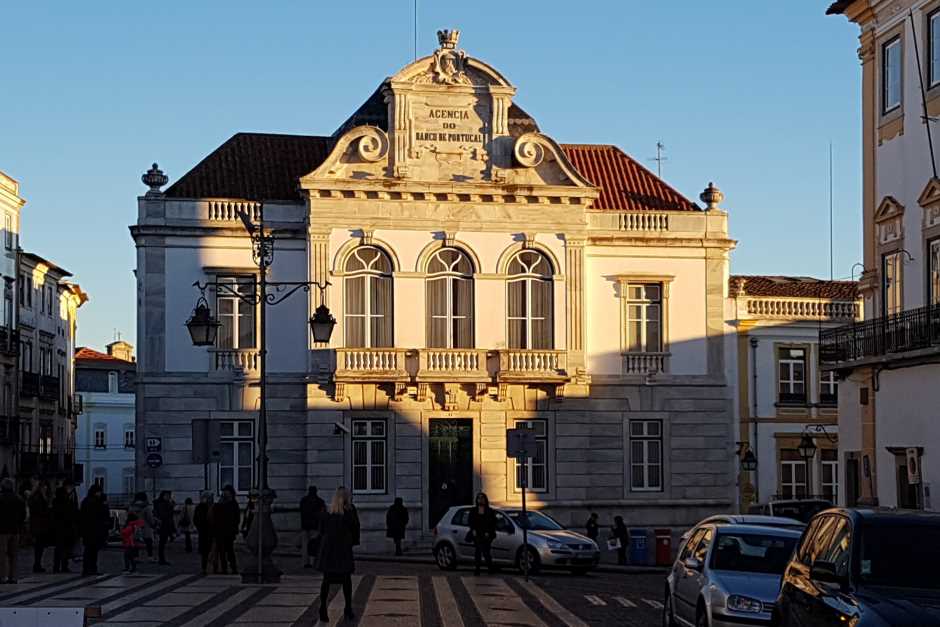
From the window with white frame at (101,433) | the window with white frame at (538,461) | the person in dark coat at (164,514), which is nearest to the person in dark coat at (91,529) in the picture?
the person in dark coat at (164,514)

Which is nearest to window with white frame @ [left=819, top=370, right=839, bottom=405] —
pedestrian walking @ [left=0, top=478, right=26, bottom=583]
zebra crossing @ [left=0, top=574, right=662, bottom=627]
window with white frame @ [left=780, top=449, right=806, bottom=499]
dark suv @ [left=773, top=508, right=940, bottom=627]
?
window with white frame @ [left=780, top=449, right=806, bottom=499]

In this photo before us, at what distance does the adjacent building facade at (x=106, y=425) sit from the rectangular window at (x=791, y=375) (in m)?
60.5

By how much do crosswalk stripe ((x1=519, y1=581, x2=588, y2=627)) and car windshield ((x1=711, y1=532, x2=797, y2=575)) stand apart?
14.1 ft

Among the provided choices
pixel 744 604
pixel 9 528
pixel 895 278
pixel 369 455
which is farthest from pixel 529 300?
pixel 744 604

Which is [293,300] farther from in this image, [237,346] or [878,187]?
[878,187]

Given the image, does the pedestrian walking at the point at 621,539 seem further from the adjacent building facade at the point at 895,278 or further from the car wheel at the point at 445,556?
the adjacent building facade at the point at 895,278

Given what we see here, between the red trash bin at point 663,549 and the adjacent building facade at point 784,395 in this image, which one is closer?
the red trash bin at point 663,549

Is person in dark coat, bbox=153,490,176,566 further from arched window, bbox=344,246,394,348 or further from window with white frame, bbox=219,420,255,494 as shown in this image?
arched window, bbox=344,246,394,348

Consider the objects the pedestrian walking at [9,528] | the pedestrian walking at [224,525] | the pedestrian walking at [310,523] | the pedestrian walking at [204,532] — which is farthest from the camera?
the pedestrian walking at [310,523]

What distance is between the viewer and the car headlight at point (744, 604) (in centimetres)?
1786

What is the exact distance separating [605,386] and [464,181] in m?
7.40

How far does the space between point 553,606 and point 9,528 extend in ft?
33.6

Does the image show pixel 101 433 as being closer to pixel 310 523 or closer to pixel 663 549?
pixel 310 523

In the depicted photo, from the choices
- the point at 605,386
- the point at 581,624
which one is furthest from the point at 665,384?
the point at 581,624
